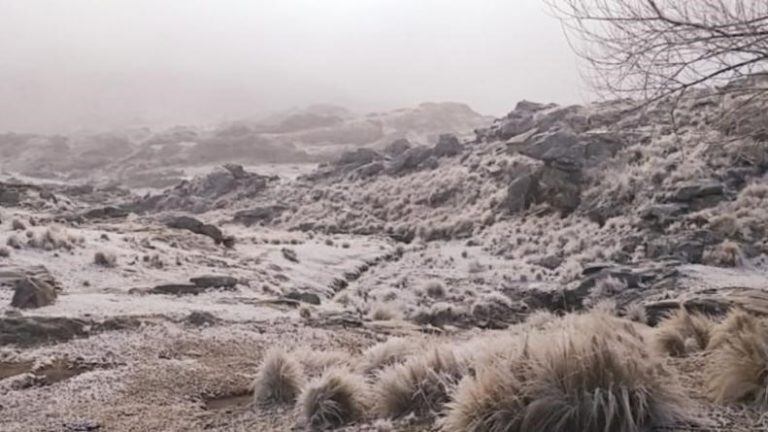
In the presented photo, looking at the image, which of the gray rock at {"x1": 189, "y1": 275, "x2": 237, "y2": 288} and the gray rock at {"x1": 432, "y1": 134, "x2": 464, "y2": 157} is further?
the gray rock at {"x1": 432, "y1": 134, "x2": 464, "y2": 157}

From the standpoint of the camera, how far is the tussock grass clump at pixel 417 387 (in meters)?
→ 5.86

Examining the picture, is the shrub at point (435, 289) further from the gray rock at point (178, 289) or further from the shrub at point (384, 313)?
the gray rock at point (178, 289)

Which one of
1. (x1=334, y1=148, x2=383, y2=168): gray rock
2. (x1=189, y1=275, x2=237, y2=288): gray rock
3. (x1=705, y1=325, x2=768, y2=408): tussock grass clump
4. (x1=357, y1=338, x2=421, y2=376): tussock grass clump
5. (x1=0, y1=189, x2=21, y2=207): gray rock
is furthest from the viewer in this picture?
(x1=334, y1=148, x2=383, y2=168): gray rock

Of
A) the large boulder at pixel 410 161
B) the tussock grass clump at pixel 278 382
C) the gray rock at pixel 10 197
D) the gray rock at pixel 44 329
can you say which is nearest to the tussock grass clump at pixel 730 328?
the tussock grass clump at pixel 278 382

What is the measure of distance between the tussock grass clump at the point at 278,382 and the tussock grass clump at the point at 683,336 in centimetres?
411

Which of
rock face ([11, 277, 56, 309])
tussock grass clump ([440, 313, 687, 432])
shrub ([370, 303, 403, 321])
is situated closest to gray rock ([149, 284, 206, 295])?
rock face ([11, 277, 56, 309])

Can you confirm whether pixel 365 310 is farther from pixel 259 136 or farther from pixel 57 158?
pixel 57 158

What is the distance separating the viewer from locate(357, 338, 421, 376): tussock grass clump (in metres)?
7.85

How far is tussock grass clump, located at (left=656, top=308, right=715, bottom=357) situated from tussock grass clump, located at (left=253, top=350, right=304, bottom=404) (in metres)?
4.11

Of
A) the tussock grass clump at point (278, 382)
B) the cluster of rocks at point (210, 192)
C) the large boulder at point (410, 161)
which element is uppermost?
the large boulder at point (410, 161)

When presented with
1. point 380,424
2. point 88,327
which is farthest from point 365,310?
point 380,424

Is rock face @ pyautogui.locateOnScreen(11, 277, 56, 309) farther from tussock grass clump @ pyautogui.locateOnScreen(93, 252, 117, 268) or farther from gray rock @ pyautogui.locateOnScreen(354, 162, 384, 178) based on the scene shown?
gray rock @ pyautogui.locateOnScreen(354, 162, 384, 178)

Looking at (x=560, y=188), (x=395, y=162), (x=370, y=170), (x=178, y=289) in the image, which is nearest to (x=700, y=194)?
(x=560, y=188)

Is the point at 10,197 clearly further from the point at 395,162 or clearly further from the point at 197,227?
the point at 395,162
